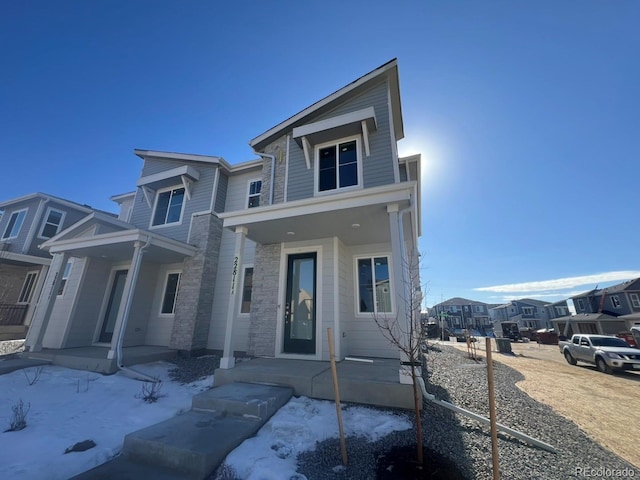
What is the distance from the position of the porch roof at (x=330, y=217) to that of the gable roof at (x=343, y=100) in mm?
3368

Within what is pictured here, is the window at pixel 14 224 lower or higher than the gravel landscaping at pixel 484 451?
higher

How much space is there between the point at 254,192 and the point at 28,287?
1377 cm

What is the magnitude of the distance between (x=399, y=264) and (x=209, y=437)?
3646 mm

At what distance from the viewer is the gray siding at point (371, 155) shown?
248 inches

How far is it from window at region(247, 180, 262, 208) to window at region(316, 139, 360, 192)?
9.68 feet

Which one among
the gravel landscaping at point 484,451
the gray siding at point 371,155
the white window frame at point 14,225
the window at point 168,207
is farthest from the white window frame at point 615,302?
the white window frame at point 14,225

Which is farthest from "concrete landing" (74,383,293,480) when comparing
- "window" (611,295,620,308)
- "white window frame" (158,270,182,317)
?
"window" (611,295,620,308)

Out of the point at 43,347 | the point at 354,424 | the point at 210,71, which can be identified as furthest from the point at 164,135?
the point at 354,424

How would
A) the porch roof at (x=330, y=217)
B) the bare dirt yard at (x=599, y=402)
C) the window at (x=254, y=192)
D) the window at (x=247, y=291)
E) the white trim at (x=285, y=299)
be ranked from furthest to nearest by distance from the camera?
the window at (x=254, y=192), the window at (x=247, y=291), the white trim at (x=285, y=299), the porch roof at (x=330, y=217), the bare dirt yard at (x=599, y=402)

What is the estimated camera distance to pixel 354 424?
11.1 ft

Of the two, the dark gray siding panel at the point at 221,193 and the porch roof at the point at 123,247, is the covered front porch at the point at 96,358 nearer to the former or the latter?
the porch roof at the point at 123,247

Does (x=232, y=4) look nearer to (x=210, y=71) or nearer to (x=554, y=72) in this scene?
(x=210, y=71)

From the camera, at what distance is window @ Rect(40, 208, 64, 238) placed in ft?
42.5

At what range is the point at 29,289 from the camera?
41.3ft
